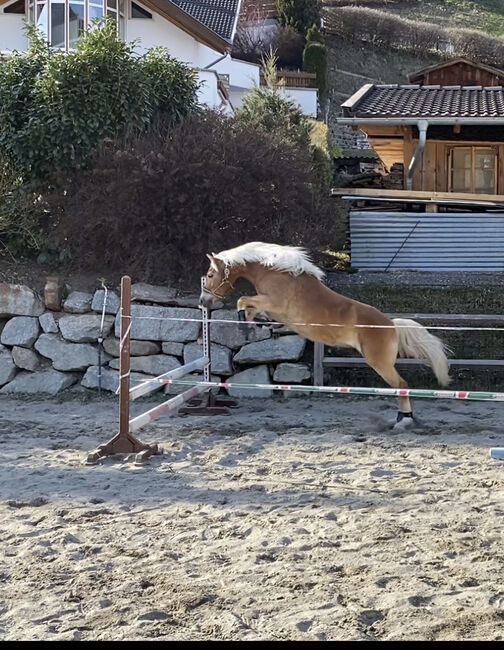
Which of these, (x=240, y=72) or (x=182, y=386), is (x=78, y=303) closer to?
(x=182, y=386)

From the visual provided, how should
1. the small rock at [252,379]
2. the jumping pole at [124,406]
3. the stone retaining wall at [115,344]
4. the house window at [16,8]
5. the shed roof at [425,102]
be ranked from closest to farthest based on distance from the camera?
the jumping pole at [124,406] → the small rock at [252,379] → the stone retaining wall at [115,344] → the shed roof at [425,102] → the house window at [16,8]

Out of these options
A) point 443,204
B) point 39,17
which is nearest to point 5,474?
point 443,204

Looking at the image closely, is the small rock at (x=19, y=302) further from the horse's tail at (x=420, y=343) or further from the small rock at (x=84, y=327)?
the horse's tail at (x=420, y=343)

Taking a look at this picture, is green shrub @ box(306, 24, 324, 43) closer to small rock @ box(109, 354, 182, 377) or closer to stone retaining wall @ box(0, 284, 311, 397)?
stone retaining wall @ box(0, 284, 311, 397)

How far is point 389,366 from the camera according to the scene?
329 inches

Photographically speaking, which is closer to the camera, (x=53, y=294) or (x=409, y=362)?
(x=409, y=362)

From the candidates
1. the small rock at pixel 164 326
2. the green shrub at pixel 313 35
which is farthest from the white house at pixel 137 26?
the green shrub at pixel 313 35

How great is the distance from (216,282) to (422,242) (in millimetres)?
6004

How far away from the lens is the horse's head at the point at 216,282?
8.34 m

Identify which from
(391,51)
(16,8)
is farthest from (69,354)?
(391,51)

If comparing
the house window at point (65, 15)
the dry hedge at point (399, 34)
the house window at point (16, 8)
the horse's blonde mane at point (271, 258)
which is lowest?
the horse's blonde mane at point (271, 258)

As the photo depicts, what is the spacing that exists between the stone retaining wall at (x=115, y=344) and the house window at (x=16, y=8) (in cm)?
1557

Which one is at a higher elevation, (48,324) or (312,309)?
(312,309)

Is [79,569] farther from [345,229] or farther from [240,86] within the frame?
[240,86]
